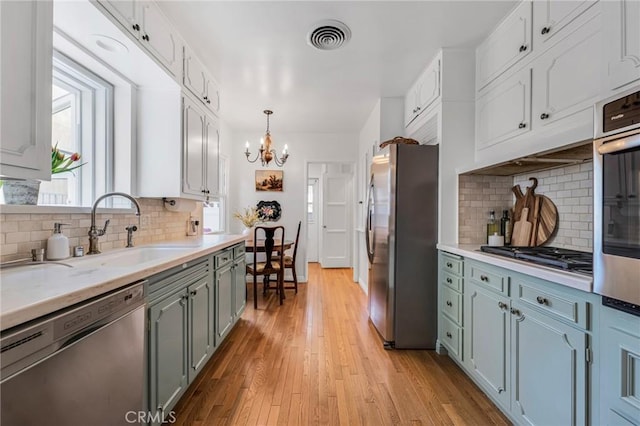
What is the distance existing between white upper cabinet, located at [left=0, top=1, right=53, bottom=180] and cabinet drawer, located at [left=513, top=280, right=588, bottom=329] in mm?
2155

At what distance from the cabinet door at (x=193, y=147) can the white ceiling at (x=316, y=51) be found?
515 millimetres

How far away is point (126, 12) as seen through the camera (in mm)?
1597

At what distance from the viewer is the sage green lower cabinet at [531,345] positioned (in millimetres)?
1146

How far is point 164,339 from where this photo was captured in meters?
1.45

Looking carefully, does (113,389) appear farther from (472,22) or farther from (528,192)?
(472,22)

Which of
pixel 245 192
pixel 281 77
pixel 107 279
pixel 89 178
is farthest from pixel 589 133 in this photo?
pixel 245 192

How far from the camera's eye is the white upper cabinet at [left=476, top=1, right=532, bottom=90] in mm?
1934

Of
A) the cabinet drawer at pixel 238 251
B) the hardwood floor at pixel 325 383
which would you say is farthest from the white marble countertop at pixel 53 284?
the cabinet drawer at pixel 238 251

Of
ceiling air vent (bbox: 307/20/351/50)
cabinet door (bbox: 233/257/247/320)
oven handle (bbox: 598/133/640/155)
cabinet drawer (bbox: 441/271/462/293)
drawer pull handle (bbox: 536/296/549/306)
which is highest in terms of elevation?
ceiling air vent (bbox: 307/20/351/50)

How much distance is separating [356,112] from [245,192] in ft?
7.53

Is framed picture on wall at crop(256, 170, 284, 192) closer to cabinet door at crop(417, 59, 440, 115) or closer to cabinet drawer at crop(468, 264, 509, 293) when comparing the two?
cabinet door at crop(417, 59, 440, 115)

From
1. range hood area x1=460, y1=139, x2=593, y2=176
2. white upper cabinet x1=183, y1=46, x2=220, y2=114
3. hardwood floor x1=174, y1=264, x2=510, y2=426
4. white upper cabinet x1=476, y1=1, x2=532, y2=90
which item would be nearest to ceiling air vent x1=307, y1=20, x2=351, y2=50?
white upper cabinet x1=183, y1=46, x2=220, y2=114

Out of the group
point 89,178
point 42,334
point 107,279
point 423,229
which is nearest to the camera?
point 42,334

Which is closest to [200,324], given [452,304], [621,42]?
[452,304]
